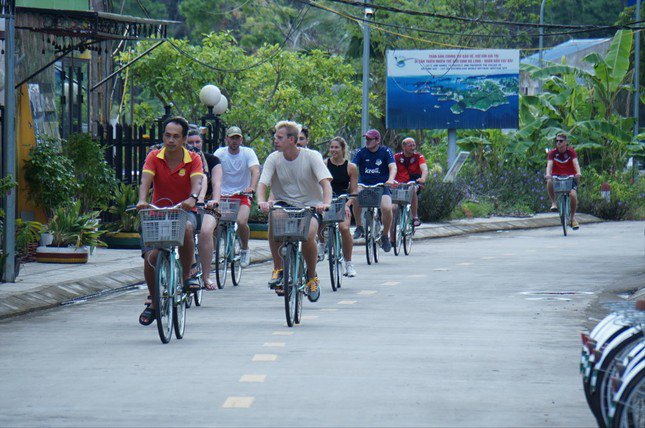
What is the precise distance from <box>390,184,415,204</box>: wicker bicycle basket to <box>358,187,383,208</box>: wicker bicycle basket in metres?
1.45

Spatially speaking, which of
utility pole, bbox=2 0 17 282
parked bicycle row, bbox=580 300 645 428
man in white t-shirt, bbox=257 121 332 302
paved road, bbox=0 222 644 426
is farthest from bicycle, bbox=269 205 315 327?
parked bicycle row, bbox=580 300 645 428

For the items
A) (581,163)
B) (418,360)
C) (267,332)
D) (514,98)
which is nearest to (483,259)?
(267,332)

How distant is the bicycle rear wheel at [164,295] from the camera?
11.1m

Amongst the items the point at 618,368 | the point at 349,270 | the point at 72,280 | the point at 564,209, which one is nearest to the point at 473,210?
the point at 564,209

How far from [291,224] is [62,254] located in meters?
6.70

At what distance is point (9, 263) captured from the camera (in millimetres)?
15703

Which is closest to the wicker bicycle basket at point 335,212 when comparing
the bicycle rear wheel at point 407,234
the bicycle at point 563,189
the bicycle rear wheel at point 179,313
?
the bicycle rear wheel at point 179,313

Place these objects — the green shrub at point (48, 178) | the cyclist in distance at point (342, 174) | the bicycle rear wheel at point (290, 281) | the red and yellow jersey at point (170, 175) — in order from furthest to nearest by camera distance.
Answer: the green shrub at point (48, 178) < the cyclist in distance at point (342, 174) < the bicycle rear wheel at point (290, 281) < the red and yellow jersey at point (170, 175)

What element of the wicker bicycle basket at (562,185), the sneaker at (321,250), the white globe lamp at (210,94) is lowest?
the sneaker at (321,250)

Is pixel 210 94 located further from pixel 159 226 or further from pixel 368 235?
pixel 159 226

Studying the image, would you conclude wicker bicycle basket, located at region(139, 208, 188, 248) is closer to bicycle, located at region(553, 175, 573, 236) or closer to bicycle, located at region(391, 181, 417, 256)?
bicycle, located at region(391, 181, 417, 256)

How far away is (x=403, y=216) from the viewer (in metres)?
22.2

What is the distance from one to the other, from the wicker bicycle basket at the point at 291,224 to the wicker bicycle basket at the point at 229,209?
12.1 ft

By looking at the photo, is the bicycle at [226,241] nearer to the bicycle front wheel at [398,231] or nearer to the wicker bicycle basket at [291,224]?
the wicker bicycle basket at [291,224]
